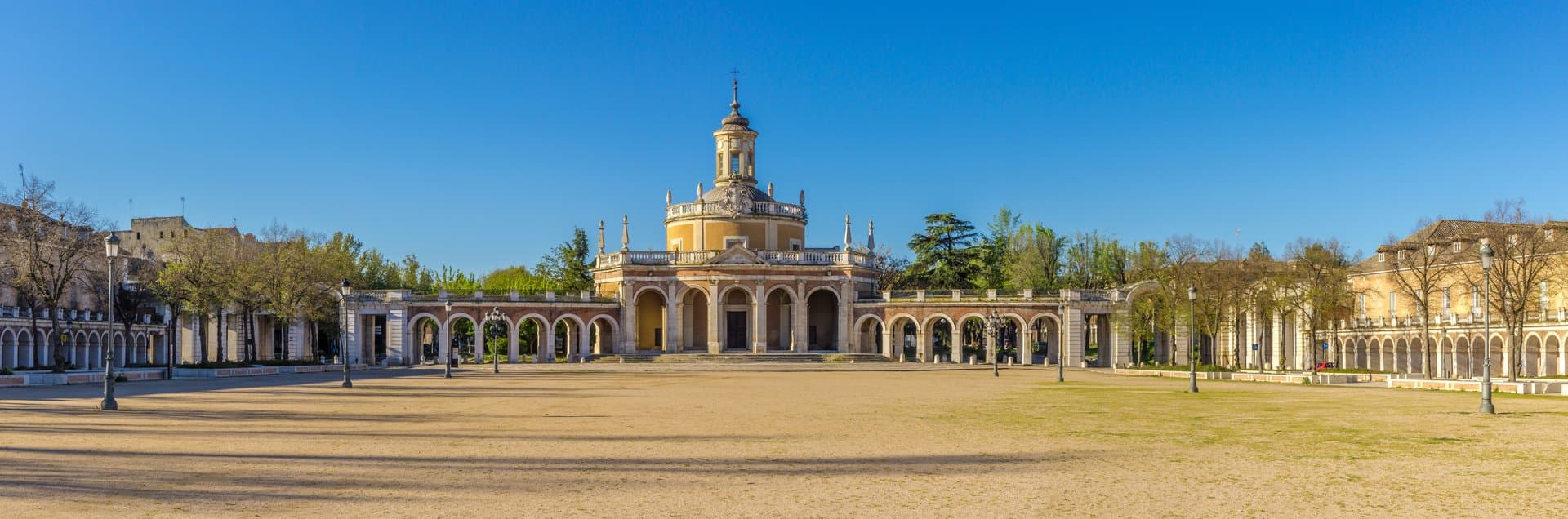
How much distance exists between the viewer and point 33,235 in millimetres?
46906

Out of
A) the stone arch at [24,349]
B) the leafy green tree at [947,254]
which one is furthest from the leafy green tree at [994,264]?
the stone arch at [24,349]

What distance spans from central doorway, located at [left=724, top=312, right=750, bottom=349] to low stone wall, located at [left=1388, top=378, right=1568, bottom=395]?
49.2 metres

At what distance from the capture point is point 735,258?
82.6 metres

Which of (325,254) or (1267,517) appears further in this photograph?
(325,254)

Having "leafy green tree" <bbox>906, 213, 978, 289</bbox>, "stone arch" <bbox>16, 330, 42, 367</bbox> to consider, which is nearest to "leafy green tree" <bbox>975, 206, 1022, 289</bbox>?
"leafy green tree" <bbox>906, 213, 978, 289</bbox>

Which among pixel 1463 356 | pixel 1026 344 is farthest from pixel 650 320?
pixel 1463 356

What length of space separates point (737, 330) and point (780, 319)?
3043 mm

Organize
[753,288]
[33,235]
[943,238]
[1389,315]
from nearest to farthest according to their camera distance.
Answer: [33,235] → [1389,315] → [753,288] → [943,238]

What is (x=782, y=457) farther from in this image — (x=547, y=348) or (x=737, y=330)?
(x=737, y=330)

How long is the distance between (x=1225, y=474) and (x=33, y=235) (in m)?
45.3

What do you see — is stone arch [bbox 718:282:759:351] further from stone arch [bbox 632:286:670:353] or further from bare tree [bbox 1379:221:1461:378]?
bare tree [bbox 1379:221:1461:378]

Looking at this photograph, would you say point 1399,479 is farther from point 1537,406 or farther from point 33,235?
point 33,235

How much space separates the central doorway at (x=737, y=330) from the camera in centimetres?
8656

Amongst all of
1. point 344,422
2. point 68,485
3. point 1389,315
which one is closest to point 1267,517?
point 68,485
